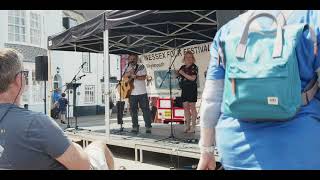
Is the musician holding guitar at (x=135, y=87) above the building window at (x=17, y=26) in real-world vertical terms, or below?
below

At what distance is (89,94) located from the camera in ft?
88.2

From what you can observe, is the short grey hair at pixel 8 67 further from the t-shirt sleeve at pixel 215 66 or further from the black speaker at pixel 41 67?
the black speaker at pixel 41 67

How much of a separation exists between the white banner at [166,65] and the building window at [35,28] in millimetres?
12861

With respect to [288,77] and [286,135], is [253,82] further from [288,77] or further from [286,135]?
[286,135]

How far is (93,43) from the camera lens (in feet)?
34.7

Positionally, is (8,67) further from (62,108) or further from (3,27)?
(3,27)

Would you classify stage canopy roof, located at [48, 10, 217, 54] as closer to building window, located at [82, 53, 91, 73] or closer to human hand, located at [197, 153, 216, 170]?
human hand, located at [197, 153, 216, 170]

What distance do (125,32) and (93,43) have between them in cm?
178

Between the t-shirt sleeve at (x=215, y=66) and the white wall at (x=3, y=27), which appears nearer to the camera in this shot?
the t-shirt sleeve at (x=215, y=66)

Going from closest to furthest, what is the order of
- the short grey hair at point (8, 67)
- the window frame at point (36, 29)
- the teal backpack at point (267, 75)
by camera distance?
the teal backpack at point (267, 75) < the short grey hair at point (8, 67) < the window frame at point (36, 29)

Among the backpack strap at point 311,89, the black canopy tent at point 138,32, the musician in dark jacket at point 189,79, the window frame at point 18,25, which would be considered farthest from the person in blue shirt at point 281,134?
the window frame at point 18,25

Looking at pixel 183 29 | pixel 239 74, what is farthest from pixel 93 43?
pixel 239 74

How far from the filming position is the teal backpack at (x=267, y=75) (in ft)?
5.05

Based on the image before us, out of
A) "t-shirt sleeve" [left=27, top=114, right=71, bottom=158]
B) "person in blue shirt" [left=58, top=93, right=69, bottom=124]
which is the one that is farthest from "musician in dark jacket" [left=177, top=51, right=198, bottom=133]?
"person in blue shirt" [left=58, top=93, right=69, bottom=124]
